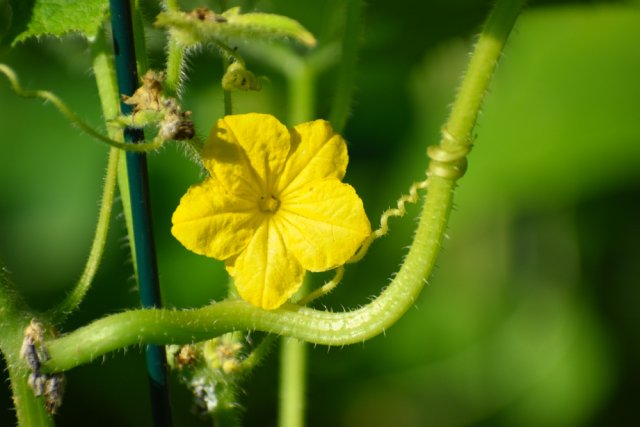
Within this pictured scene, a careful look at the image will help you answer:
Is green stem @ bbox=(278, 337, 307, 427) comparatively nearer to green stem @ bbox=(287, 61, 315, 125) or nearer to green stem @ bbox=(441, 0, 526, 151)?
green stem @ bbox=(287, 61, 315, 125)

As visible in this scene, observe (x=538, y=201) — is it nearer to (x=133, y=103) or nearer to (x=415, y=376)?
(x=415, y=376)

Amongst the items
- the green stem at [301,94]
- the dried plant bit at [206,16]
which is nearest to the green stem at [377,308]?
the dried plant bit at [206,16]

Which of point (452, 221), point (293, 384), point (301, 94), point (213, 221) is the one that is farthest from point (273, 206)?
point (452, 221)

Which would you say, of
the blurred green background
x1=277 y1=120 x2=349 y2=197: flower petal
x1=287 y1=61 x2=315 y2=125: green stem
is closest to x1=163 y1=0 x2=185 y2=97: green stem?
x1=277 y1=120 x2=349 y2=197: flower petal

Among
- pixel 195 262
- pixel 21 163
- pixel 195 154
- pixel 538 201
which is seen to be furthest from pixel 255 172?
pixel 538 201

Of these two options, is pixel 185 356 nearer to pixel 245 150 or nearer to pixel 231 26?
pixel 245 150

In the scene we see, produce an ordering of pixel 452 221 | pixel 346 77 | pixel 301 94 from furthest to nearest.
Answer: pixel 452 221
pixel 301 94
pixel 346 77

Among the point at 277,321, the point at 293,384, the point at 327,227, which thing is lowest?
the point at 293,384

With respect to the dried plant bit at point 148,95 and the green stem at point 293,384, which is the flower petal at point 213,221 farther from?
the green stem at point 293,384
